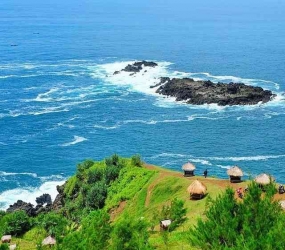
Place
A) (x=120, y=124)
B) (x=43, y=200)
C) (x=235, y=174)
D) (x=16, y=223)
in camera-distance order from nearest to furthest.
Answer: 1. (x=235, y=174)
2. (x=16, y=223)
3. (x=43, y=200)
4. (x=120, y=124)

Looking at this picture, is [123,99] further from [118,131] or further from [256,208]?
[256,208]

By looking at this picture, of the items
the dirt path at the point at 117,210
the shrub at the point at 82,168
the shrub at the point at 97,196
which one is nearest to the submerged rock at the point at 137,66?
the shrub at the point at 82,168

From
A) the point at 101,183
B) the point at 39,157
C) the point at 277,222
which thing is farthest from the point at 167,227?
the point at 39,157

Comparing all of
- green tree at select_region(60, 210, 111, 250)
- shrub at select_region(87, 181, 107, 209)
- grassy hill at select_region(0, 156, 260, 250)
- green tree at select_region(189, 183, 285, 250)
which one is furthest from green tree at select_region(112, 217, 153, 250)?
shrub at select_region(87, 181, 107, 209)

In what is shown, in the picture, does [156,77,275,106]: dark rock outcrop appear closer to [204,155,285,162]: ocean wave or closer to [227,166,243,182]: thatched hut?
[204,155,285,162]: ocean wave

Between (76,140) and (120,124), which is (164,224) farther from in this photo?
(120,124)

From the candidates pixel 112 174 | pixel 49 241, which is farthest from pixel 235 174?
pixel 49 241
